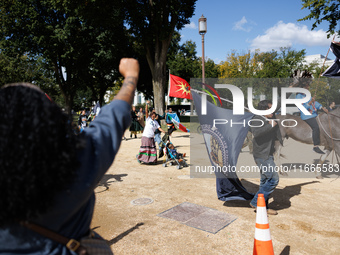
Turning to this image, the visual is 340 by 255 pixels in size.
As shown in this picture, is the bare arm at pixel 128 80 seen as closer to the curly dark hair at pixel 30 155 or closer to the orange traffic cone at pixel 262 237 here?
the curly dark hair at pixel 30 155

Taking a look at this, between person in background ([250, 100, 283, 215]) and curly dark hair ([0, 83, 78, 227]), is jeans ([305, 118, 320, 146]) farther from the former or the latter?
curly dark hair ([0, 83, 78, 227])

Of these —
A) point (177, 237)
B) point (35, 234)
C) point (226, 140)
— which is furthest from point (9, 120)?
point (226, 140)

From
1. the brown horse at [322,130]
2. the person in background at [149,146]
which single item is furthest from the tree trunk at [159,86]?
the brown horse at [322,130]

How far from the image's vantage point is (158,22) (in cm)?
2169

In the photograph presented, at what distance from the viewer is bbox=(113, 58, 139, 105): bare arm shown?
146cm

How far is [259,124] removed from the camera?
17.8 feet

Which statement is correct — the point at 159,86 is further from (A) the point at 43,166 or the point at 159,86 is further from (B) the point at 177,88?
(A) the point at 43,166

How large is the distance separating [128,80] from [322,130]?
364 inches

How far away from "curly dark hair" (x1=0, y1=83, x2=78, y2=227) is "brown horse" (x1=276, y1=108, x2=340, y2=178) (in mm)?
8663

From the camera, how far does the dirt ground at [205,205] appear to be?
13.5 ft

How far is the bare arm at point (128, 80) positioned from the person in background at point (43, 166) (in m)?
0.15

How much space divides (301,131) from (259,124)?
5242mm

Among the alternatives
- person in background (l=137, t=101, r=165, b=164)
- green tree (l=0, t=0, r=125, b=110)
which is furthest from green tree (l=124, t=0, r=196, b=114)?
person in background (l=137, t=101, r=165, b=164)

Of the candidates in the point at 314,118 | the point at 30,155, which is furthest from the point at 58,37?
the point at 30,155
